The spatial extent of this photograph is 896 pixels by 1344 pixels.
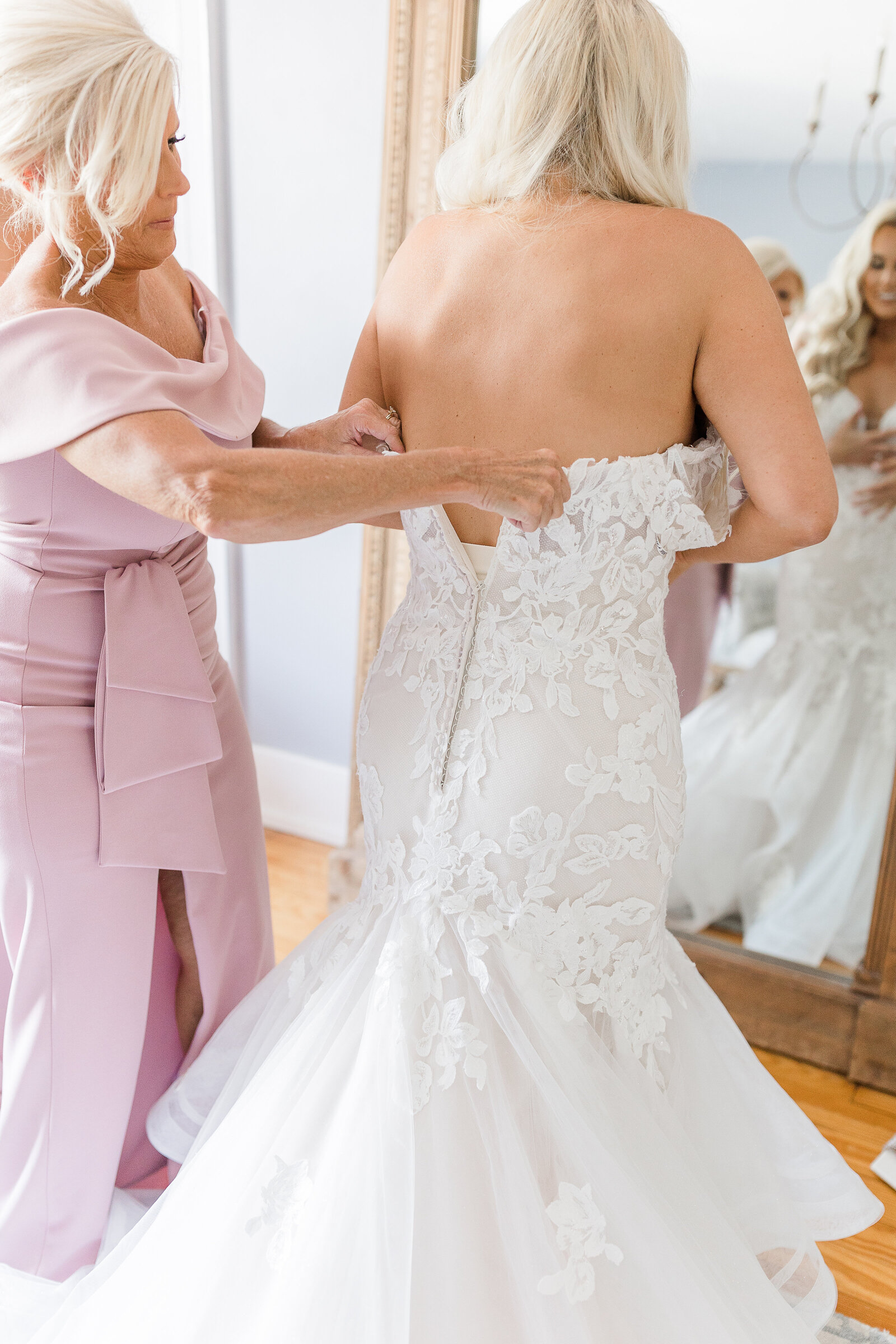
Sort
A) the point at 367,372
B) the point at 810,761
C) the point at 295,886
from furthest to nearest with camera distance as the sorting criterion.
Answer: the point at 295,886 → the point at 810,761 → the point at 367,372

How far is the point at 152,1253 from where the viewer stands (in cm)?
124

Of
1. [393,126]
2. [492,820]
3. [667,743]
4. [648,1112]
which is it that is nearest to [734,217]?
[393,126]

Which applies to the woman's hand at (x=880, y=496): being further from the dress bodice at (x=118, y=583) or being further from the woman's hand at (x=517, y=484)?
the dress bodice at (x=118, y=583)

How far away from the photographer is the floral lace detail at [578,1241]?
115 cm

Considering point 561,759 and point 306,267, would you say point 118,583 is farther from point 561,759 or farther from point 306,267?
point 306,267

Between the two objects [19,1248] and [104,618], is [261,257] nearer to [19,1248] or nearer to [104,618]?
[104,618]

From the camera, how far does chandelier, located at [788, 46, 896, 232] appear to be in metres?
→ 1.88

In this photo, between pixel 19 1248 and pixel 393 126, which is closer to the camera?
pixel 19 1248

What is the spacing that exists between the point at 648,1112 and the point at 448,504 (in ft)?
2.71

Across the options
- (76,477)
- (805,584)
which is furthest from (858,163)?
(76,477)

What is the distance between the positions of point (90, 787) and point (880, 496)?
155 centimetres

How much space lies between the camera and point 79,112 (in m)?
1.16

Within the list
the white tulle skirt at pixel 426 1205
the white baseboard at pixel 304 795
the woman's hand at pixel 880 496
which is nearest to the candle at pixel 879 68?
the woman's hand at pixel 880 496

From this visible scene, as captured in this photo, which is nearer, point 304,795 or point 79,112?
point 79,112
